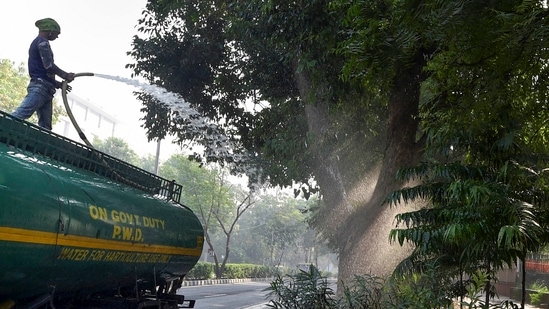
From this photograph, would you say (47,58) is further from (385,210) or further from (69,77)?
(385,210)

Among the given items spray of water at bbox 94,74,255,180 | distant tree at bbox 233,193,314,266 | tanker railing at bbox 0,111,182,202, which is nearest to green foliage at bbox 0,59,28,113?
spray of water at bbox 94,74,255,180

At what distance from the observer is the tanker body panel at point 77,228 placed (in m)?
4.74

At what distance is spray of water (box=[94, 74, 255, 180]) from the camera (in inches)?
648

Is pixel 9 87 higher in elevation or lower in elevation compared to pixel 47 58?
higher

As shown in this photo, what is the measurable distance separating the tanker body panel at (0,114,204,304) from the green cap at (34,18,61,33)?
1809 millimetres

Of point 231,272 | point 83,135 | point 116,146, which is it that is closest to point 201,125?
point 83,135

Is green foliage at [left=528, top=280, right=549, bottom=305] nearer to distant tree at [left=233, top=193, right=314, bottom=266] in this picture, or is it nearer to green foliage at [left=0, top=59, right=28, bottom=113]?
green foliage at [left=0, top=59, right=28, bottom=113]

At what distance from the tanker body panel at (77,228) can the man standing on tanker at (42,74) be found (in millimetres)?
1012

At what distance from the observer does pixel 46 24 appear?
7.16m

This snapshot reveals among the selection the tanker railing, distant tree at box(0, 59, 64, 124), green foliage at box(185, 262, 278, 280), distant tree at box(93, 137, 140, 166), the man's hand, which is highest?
distant tree at box(93, 137, 140, 166)

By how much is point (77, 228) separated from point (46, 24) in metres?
3.21

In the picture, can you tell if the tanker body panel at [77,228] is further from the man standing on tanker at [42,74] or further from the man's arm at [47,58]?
the man's arm at [47,58]

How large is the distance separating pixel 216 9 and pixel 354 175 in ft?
21.7

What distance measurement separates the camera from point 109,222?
20.2 feet
